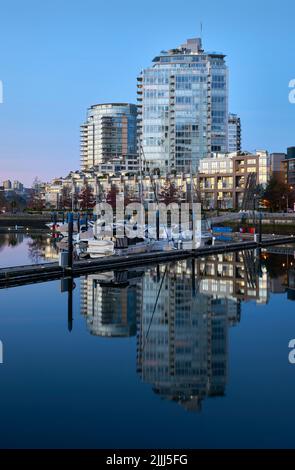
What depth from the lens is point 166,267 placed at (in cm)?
3156

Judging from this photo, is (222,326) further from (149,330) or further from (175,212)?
(175,212)

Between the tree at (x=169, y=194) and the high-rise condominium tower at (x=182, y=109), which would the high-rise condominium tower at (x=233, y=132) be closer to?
the high-rise condominium tower at (x=182, y=109)

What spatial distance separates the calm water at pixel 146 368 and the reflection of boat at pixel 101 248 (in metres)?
11.2

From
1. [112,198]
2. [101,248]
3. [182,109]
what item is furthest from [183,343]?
[182,109]

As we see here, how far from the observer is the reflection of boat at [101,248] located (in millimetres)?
35219

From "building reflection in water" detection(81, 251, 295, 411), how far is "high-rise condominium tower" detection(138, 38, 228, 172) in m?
84.9

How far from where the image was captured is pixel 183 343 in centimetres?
1508

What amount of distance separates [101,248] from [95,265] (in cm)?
597

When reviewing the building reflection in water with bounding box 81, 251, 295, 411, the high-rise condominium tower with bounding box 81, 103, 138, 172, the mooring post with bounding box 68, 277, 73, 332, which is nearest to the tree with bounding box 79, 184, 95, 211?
the high-rise condominium tower with bounding box 81, 103, 138, 172

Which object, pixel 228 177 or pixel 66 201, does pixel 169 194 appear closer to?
pixel 228 177

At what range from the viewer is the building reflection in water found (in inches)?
484

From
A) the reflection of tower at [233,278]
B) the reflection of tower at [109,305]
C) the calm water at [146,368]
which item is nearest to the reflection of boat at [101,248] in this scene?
the reflection of tower at [233,278]

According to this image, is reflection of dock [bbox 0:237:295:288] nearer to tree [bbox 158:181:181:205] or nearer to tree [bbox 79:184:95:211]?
tree [bbox 158:181:181:205]
